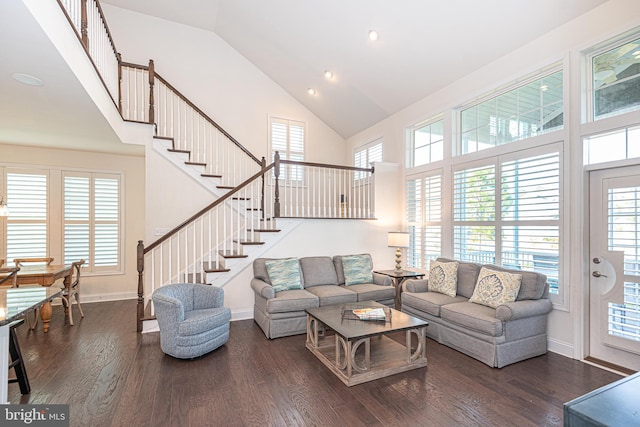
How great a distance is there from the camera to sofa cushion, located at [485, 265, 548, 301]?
11.1 feet

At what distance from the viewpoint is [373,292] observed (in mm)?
4562

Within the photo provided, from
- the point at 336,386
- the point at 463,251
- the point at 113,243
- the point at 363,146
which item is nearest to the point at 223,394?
the point at 336,386

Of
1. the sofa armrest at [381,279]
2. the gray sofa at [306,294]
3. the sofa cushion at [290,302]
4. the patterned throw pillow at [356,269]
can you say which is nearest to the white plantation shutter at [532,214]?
the sofa armrest at [381,279]

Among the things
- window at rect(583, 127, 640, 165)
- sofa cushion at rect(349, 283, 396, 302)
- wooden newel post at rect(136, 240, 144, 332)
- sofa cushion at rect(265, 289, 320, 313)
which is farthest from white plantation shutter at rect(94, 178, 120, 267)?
window at rect(583, 127, 640, 165)

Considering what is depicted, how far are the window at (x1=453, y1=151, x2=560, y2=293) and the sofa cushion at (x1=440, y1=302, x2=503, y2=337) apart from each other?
89cm

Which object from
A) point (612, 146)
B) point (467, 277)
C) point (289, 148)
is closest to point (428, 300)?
point (467, 277)

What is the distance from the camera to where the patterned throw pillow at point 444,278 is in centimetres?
417

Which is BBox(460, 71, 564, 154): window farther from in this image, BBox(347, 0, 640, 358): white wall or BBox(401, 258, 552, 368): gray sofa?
BBox(401, 258, 552, 368): gray sofa

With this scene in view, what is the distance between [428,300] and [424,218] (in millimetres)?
1739

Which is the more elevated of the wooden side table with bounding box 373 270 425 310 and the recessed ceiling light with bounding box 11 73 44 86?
the recessed ceiling light with bounding box 11 73 44 86

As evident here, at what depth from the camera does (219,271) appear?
455 cm

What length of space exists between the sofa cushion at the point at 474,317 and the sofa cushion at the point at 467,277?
0.36m

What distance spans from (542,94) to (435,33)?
1.56 metres

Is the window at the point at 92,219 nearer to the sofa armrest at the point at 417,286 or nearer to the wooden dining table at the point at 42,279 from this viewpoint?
the wooden dining table at the point at 42,279
